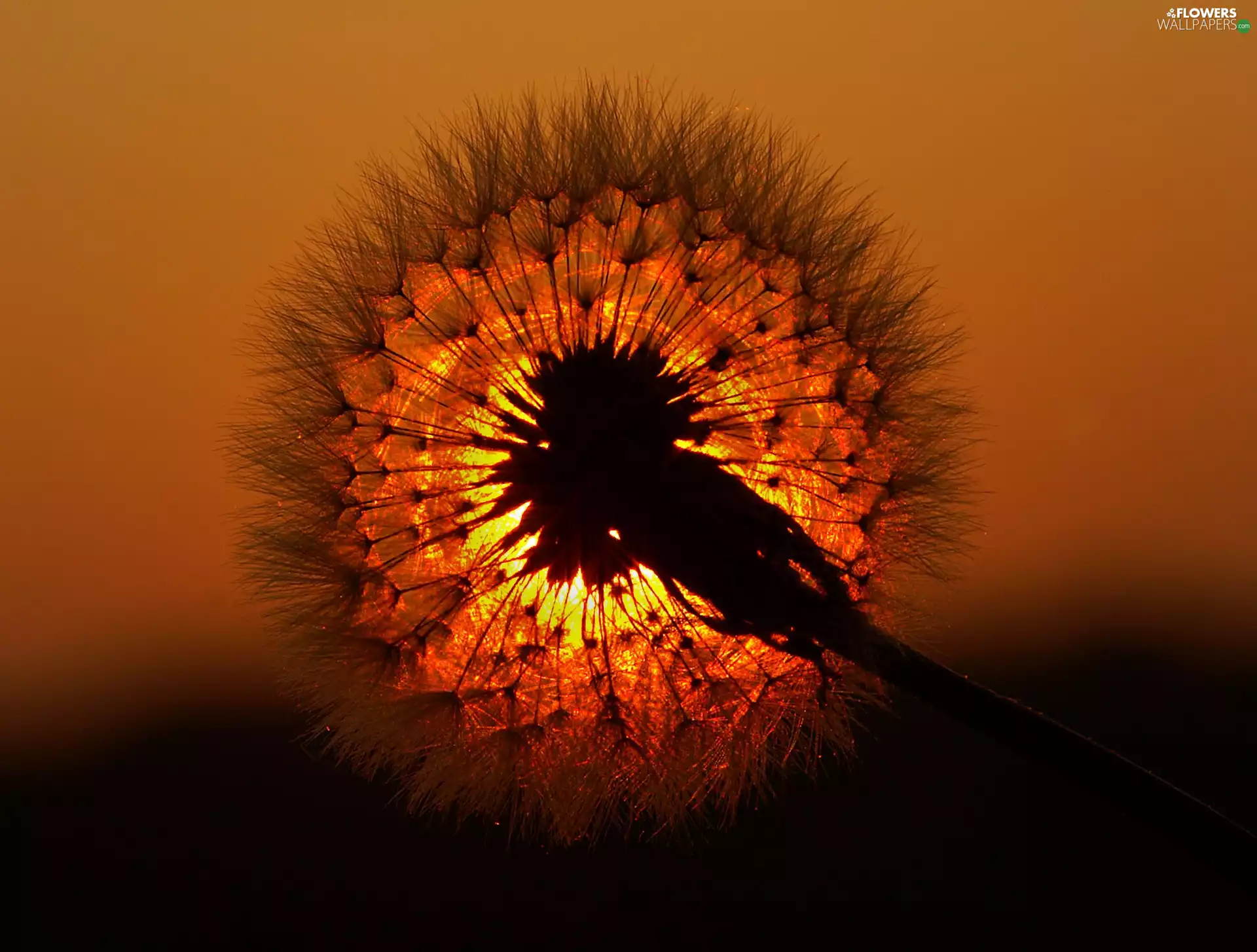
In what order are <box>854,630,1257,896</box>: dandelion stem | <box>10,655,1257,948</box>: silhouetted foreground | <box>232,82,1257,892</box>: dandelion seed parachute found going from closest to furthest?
<box>854,630,1257,896</box>: dandelion stem
<box>232,82,1257,892</box>: dandelion seed parachute
<box>10,655,1257,948</box>: silhouetted foreground

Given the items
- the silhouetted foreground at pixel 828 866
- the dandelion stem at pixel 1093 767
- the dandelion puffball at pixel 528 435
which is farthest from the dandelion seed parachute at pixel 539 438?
the silhouetted foreground at pixel 828 866

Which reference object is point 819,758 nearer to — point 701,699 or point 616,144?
point 701,699

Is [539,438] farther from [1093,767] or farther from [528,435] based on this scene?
[1093,767]

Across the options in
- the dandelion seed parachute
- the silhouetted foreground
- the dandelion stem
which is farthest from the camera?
the silhouetted foreground

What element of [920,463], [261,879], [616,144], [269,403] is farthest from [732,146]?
[261,879]

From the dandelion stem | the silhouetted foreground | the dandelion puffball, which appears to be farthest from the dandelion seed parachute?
the silhouetted foreground

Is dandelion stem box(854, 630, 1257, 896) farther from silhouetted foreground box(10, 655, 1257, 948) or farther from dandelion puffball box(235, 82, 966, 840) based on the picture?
silhouetted foreground box(10, 655, 1257, 948)

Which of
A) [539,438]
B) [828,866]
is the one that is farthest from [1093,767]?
[828,866]
